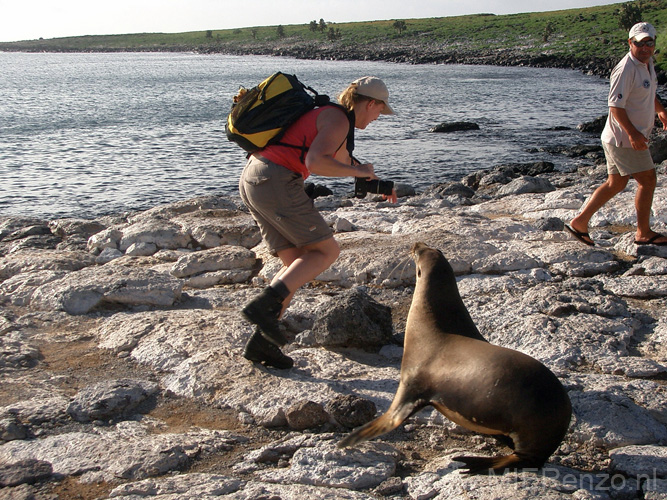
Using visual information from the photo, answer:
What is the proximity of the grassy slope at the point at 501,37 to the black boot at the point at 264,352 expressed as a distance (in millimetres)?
43626

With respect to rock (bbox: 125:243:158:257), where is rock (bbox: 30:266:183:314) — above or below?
above

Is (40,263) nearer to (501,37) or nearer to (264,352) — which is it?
(264,352)

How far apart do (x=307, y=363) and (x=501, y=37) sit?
82161 millimetres

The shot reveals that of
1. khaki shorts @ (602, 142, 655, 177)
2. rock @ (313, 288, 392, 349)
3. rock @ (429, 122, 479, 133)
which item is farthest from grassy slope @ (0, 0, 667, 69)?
rock @ (313, 288, 392, 349)

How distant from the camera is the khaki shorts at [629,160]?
6.43 meters

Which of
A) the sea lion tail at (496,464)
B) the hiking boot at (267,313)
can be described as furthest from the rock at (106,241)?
the sea lion tail at (496,464)

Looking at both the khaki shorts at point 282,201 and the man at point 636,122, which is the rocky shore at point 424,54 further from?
the khaki shorts at point 282,201

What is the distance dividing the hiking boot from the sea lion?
98cm

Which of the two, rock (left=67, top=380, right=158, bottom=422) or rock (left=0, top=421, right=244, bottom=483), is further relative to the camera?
rock (left=67, top=380, right=158, bottom=422)

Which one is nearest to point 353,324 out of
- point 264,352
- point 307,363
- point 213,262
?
point 307,363

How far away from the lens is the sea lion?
3.09m

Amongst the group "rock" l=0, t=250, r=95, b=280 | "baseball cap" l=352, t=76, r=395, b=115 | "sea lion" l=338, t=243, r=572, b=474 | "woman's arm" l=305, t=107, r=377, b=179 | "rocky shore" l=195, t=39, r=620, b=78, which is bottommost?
"rock" l=0, t=250, r=95, b=280

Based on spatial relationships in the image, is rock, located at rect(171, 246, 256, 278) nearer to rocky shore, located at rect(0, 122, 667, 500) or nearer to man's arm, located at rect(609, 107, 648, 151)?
rocky shore, located at rect(0, 122, 667, 500)

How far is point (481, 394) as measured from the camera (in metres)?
3.18
